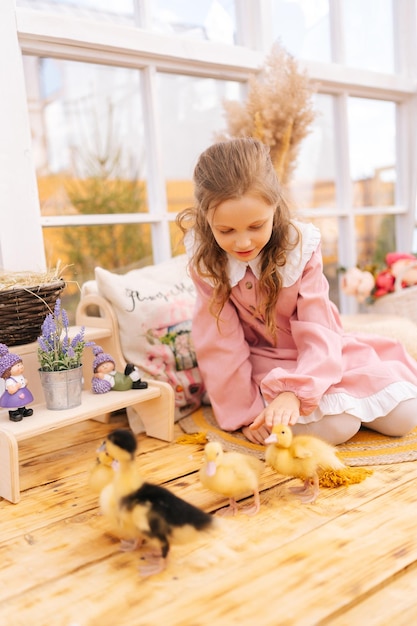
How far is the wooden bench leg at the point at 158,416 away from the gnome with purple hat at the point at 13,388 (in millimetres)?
343

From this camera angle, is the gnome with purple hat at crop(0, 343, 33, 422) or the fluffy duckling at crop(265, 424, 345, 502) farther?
the gnome with purple hat at crop(0, 343, 33, 422)

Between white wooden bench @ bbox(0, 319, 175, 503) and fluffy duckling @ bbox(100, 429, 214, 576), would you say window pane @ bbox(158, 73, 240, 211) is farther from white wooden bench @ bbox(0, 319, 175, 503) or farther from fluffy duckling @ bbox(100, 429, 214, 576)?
fluffy duckling @ bbox(100, 429, 214, 576)

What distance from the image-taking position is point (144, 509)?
0.87 m

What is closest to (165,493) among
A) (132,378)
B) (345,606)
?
(345,606)

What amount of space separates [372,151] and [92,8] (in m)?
1.49

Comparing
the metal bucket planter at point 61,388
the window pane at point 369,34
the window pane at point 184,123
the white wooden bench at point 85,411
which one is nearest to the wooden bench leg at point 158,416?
the white wooden bench at point 85,411

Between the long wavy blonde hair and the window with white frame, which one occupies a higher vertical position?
the window with white frame

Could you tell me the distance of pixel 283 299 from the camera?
4.74 feet

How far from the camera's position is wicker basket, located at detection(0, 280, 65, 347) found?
138 centimetres

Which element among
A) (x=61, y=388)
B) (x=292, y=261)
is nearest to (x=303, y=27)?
(x=292, y=261)

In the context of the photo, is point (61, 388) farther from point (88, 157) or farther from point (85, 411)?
point (88, 157)

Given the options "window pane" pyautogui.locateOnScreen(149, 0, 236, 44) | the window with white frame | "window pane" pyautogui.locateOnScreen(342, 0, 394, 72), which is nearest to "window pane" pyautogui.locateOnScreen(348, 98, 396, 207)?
the window with white frame

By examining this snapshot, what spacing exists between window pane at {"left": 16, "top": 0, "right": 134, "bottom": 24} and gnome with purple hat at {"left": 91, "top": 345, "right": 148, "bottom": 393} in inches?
43.7

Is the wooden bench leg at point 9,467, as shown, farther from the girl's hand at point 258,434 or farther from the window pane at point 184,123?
the window pane at point 184,123
